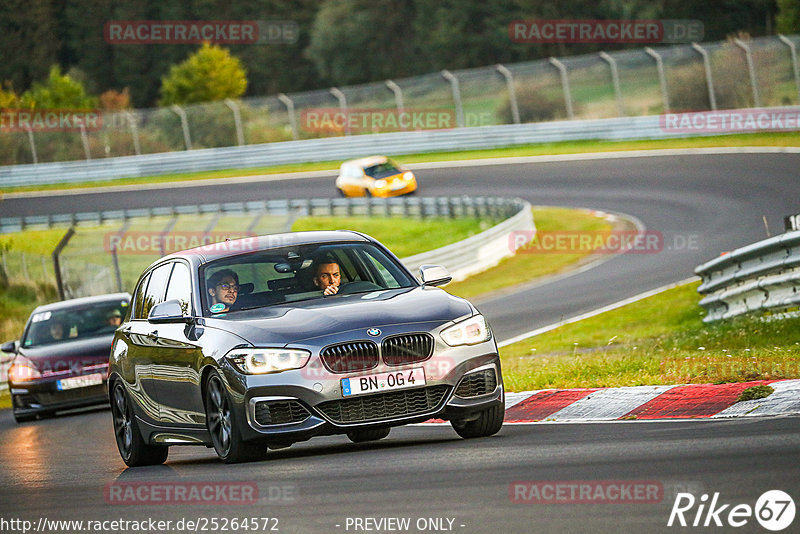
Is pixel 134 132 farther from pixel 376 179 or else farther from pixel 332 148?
pixel 376 179

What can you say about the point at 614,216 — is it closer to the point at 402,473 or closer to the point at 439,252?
the point at 439,252

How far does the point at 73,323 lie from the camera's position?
59.6ft

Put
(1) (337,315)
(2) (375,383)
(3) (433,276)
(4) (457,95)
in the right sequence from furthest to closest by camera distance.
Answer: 1. (4) (457,95)
2. (3) (433,276)
3. (1) (337,315)
4. (2) (375,383)

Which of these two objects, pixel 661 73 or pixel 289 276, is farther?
pixel 661 73

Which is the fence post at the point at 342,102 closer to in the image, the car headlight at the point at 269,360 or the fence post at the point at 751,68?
the fence post at the point at 751,68

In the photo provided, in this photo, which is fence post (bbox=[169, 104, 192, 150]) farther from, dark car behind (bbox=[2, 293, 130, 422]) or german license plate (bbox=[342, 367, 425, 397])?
german license plate (bbox=[342, 367, 425, 397])

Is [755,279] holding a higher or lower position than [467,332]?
lower

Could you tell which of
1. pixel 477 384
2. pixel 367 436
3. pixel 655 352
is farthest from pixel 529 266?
pixel 477 384

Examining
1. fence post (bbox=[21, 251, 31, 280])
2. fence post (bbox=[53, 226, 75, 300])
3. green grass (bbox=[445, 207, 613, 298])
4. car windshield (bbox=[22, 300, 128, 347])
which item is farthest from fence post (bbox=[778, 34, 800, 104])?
car windshield (bbox=[22, 300, 128, 347])

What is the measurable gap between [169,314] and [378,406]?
1.78 metres

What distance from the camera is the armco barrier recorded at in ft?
144

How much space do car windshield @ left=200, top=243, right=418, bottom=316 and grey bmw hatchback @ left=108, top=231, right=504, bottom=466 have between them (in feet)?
0.03

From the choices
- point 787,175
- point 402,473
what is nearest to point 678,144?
point 787,175

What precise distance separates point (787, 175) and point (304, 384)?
25.8 meters
